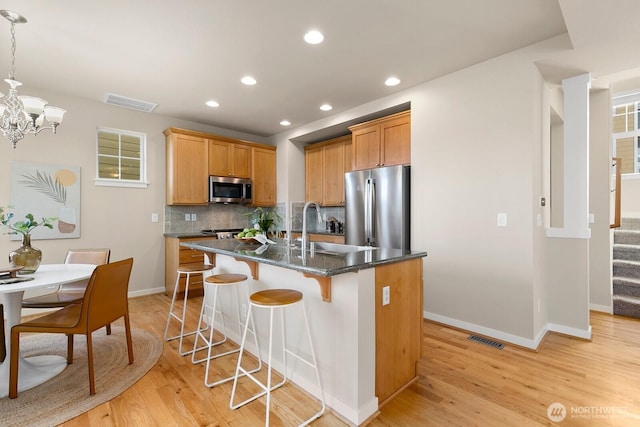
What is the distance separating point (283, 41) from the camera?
264 cm

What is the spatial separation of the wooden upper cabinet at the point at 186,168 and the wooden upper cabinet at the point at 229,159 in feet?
0.40

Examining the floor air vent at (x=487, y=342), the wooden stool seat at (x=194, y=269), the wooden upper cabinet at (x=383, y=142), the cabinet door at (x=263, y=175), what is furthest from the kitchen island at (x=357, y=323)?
the cabinet door at (x=263, y=175)

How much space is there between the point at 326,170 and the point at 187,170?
7.33 feet

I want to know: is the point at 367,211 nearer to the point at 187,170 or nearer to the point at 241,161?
the point at 241,161

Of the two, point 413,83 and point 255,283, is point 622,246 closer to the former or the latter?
point 413,83

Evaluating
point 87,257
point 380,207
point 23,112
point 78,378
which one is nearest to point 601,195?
point 380,207

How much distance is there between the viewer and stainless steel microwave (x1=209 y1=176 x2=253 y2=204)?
4.89 m

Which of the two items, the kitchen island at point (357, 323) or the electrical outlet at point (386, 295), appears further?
the electrical outlet at point (386, 295)

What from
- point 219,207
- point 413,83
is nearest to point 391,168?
point 413,83

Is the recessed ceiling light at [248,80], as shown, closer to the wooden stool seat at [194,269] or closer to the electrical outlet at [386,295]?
the wooden stool seat at [194,269]

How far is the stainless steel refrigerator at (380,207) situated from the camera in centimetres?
354

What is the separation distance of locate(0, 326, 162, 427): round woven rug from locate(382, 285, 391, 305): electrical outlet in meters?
1.90

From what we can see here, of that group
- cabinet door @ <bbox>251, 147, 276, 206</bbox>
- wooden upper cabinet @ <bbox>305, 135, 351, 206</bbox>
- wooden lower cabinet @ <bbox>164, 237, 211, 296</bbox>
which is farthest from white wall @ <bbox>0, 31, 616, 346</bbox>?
cabinet door @ <bbox>251, 147, 276, 206</bbox>

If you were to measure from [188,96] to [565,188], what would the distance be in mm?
4402
